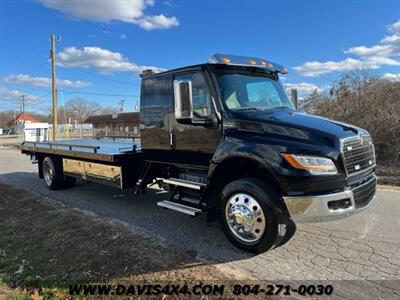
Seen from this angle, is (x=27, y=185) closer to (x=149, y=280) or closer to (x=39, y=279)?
(x=39, y=279)

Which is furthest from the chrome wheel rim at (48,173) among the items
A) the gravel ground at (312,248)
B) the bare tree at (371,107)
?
the bare tree at (371,107)

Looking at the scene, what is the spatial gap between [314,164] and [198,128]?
1.87 m

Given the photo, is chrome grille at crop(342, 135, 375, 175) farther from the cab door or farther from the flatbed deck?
the flatbed deck

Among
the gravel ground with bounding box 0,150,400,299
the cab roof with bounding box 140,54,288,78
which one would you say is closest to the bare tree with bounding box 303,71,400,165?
the gravel ground with bounding box 0,150,400,299

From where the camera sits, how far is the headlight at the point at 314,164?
4.25 meters

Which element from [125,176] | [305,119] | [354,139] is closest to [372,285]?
[354,139]

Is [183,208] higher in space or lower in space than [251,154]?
lower

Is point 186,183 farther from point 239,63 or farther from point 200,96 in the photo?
point 239,63

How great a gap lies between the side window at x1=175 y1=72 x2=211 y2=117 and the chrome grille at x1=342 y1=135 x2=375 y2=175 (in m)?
1.91

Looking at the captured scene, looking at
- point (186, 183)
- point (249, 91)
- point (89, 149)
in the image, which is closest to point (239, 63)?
point (249, 91)

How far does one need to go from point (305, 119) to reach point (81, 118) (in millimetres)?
99762

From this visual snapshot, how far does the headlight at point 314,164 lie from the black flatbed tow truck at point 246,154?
0.01 metres

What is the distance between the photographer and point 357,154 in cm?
466

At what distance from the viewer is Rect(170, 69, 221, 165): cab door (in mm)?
5270
